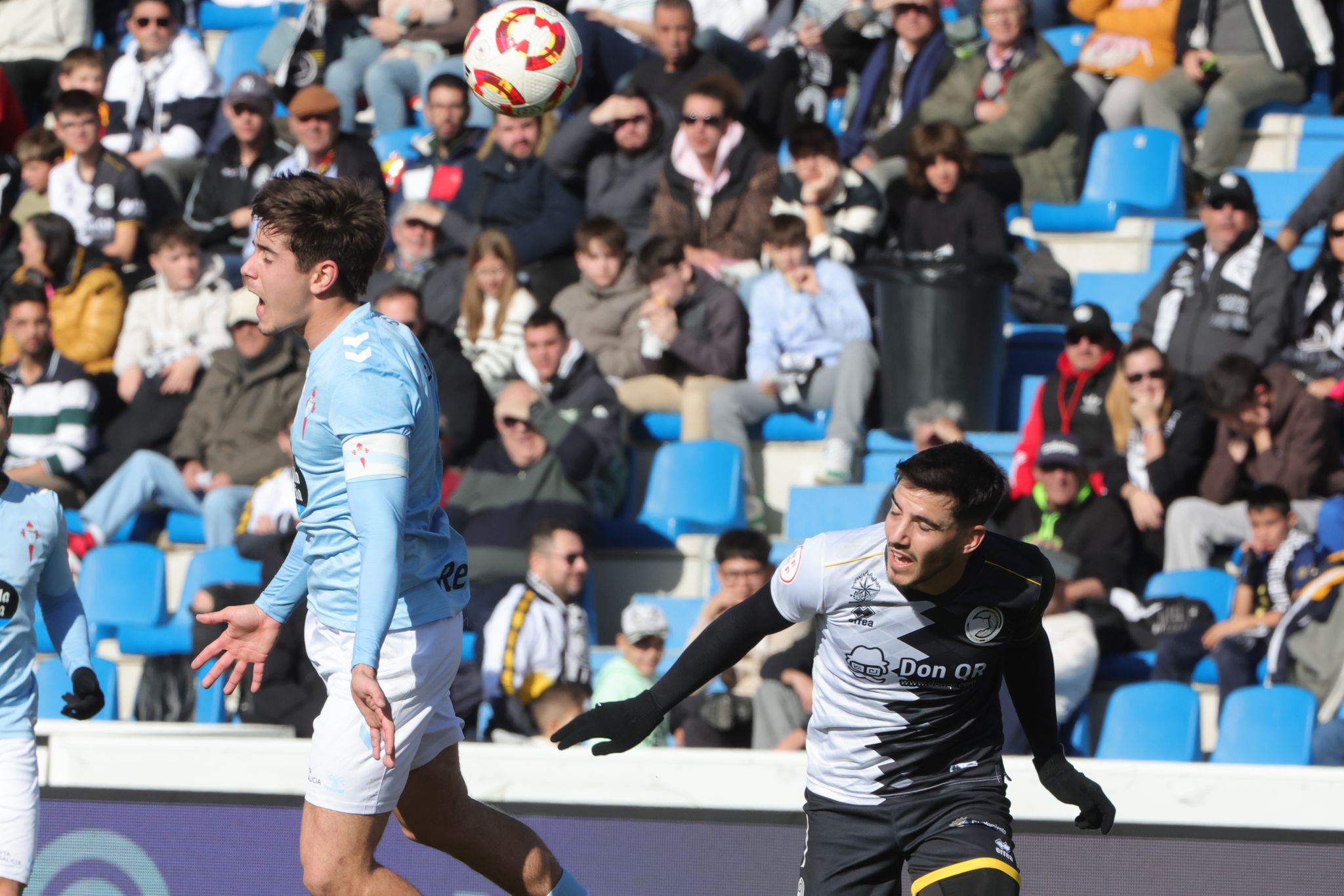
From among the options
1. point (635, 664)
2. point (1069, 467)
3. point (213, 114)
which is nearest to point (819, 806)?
point (635, 664)

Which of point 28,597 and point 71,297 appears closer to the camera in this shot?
point 28,597

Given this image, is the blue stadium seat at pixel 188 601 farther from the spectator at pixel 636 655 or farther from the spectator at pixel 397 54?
the spectator at pixel 397 54

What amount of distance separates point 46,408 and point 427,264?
88.0 inches

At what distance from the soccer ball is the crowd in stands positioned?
2.09 meters

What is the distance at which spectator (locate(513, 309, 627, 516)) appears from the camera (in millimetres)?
8602

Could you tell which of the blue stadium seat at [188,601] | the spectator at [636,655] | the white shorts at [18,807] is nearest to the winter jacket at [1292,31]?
the spectator at [636,655]

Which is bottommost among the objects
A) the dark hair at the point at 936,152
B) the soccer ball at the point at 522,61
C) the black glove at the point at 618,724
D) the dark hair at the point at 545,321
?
the black glove at the point at 618,724

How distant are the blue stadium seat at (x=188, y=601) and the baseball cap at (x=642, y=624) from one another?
7.48 ft

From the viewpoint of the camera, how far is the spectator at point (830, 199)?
9.57 metres

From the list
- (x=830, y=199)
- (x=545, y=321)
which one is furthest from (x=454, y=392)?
(x=830, y=199)

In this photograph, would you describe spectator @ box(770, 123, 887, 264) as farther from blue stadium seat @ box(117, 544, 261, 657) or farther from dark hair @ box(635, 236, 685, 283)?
blue stadium seat @ box(117, 544, 261, 657)

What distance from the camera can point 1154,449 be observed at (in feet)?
26.7

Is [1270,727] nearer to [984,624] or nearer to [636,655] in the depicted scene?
[636,655]

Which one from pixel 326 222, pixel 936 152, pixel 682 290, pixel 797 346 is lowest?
pixel 797 346
